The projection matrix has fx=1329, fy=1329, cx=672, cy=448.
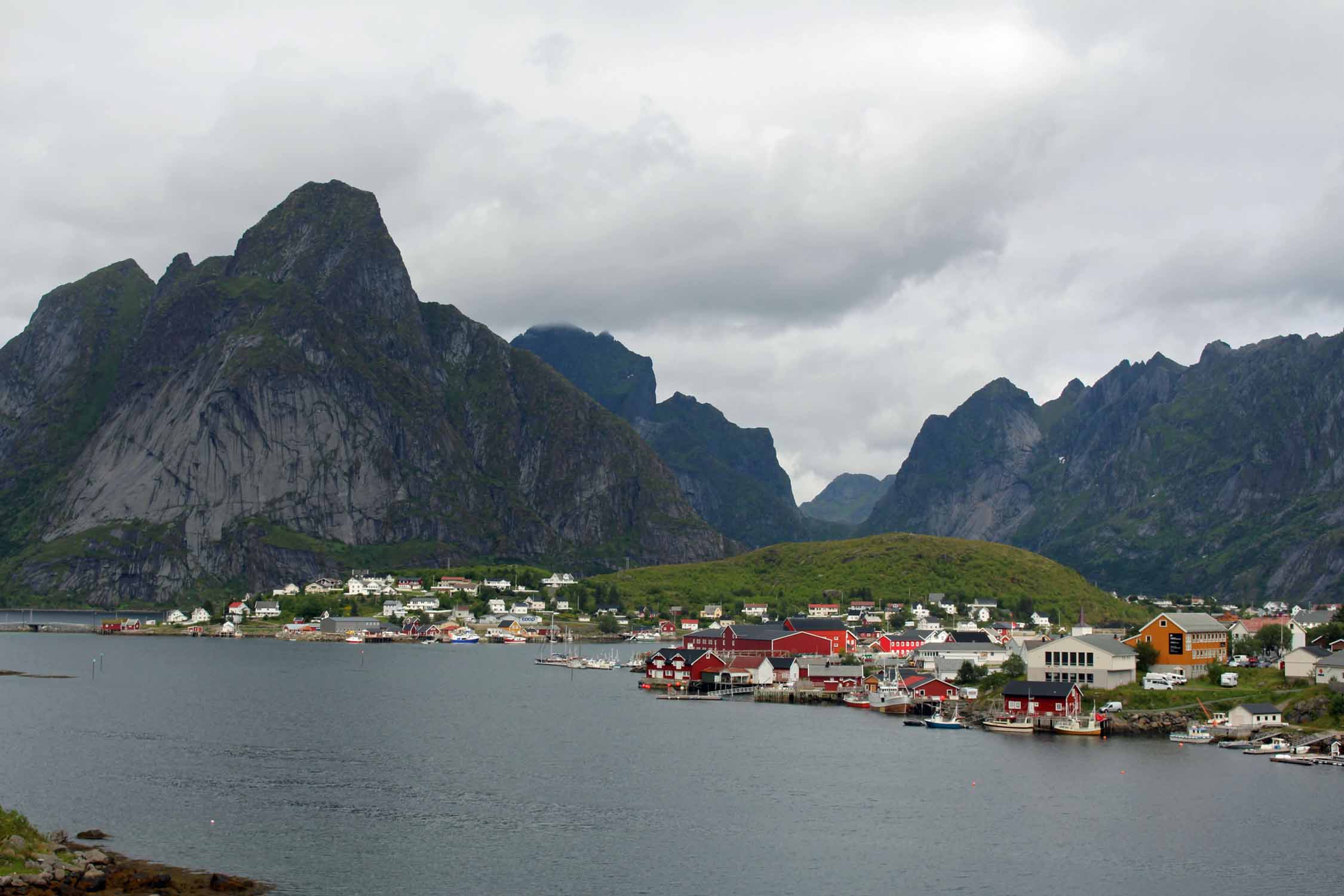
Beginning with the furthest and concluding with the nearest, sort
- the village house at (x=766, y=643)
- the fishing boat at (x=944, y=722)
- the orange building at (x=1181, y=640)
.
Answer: the village house at (x=766, y=643)
the orange building at (x=1181, y=640)
the fishing boat at (x=944, y=722)

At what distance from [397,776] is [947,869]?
31.3 metres

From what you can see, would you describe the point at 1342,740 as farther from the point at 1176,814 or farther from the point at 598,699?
the point at 598,699

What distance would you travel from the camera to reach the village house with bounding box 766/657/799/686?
124250mm

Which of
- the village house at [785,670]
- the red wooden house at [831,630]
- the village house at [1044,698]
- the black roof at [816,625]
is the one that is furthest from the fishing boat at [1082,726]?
the black roof at [816,625]

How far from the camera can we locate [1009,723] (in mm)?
90188

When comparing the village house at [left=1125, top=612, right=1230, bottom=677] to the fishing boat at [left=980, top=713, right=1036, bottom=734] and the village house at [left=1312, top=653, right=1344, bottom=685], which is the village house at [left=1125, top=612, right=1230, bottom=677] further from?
the fishing boat at [left=980, top=713, right=1036, bottom=734]

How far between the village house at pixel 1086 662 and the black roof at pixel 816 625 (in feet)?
153

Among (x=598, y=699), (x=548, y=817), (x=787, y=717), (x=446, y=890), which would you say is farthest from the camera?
(x=598, y=699)

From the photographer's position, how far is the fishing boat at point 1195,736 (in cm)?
8288

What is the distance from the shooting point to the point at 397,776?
69.4m

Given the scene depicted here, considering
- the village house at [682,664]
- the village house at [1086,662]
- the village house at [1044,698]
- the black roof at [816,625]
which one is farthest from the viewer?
the black roof at [816,625]

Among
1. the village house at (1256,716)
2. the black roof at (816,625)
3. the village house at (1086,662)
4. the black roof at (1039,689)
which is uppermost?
the black roof at (816,625)

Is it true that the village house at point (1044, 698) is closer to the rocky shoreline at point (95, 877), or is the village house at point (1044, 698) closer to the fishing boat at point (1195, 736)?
the fishing boat at point (1195, 736)

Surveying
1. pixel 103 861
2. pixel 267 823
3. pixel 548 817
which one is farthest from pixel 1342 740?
pixel 103 861
